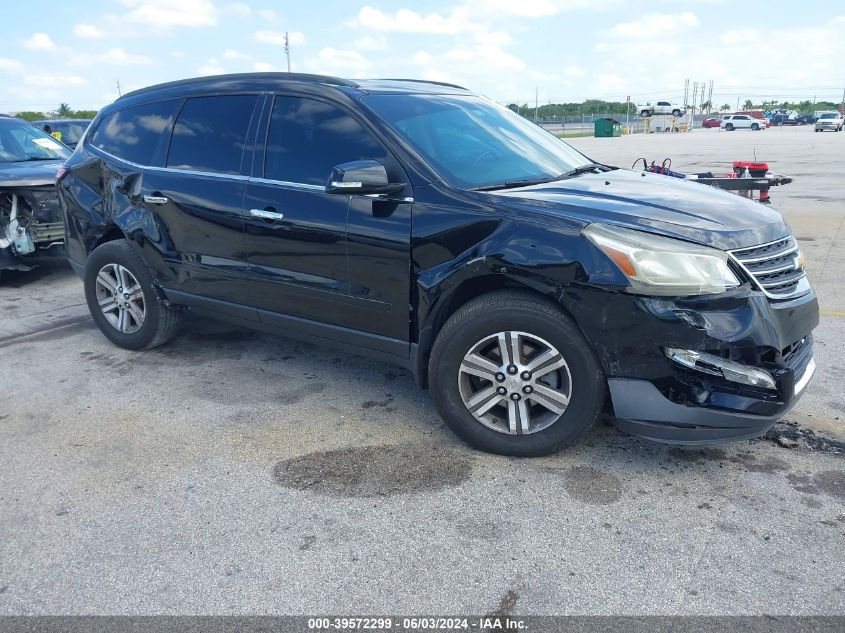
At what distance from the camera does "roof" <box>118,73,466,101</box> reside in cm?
414

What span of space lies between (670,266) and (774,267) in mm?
576

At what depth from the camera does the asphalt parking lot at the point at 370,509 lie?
253 centimetres

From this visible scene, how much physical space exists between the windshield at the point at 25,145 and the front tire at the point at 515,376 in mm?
6779

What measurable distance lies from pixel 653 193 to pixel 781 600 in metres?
1.99

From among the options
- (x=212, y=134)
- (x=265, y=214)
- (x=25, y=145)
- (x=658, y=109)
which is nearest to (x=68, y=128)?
(x=25, y=145)

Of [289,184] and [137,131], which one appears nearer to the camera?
[289,184]

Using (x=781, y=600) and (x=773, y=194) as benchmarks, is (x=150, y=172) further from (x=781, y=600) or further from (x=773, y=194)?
(x=773, y=194)

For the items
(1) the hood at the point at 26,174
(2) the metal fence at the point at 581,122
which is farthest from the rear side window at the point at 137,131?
(2) the metal fence at the point at 581,122

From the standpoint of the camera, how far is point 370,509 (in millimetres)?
3072

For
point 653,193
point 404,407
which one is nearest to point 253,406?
point 404,407

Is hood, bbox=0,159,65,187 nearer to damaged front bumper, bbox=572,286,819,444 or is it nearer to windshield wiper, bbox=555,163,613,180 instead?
windshield wiper, bbox=555,163,613,180

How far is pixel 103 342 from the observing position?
5570mm

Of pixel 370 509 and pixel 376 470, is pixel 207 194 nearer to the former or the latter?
pixel 376 470

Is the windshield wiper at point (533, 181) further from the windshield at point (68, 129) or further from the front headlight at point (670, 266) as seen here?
the windshield at point (68, 129)
